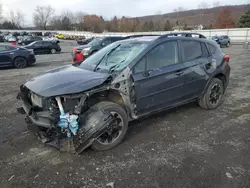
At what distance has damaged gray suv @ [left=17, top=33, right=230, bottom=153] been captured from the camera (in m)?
3.06

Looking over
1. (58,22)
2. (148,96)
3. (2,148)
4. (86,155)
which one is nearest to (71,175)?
(86,155)

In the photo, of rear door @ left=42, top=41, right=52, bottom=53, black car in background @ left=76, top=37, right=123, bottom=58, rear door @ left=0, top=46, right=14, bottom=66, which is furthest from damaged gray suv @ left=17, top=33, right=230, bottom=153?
rear door @ left=42, top=41, right=52, bottom=53

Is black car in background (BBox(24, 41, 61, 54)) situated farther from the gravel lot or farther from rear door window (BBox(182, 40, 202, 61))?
rear door window (BBox(182, 40, 202, 61))

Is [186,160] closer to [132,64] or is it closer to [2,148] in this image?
[132,64]

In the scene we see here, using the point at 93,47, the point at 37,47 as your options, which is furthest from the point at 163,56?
the point at 37,47

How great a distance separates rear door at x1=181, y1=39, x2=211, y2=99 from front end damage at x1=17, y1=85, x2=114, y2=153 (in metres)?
1.97

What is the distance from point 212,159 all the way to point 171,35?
246cm

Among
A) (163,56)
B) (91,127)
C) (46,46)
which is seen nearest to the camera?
(91,127)

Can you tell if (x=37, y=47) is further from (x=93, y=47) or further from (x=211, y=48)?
(x=211, y=48)

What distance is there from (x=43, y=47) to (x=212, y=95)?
2028 cm

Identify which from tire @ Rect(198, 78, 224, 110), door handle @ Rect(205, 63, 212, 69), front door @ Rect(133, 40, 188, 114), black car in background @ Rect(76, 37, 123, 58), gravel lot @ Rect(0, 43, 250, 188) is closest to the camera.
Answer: gravel lot @ Rect(0, 43, 250, 188)

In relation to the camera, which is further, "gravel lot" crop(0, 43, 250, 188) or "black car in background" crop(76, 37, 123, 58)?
"black car in background" crop(76, 37, 123, 58)

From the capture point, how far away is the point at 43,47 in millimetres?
21906

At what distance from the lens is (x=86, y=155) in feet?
10.9
